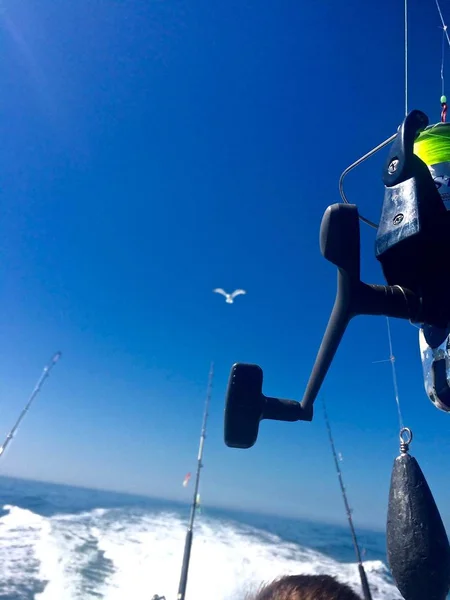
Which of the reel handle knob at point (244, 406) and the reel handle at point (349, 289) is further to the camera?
the reel handle knob at point (244, 406)

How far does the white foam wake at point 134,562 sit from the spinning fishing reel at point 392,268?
850 cm

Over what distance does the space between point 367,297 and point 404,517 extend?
0.86m

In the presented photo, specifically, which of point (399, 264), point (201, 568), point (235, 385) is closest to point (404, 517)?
point (235, 385)

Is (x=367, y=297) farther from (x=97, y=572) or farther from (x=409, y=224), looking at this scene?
(x=97, y=572)

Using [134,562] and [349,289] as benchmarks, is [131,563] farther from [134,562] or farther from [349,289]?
[349,289]

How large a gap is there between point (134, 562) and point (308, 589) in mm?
16917

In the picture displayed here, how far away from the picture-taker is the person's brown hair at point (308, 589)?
209 centimetres

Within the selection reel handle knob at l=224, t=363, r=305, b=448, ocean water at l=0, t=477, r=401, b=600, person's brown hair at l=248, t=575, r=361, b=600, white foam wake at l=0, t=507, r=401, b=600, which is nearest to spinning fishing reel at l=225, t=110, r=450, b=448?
reel handle knob at l=224, t=363, r=305, b=448

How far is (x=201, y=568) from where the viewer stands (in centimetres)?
1590

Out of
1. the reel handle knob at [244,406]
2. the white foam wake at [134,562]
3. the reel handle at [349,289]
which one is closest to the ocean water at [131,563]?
the white foam wake at [134,562]

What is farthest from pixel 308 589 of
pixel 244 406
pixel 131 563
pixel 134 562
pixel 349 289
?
pixel 134 562

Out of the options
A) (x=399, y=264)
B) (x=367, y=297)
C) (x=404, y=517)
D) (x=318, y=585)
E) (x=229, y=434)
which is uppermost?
(x=399, y=264)

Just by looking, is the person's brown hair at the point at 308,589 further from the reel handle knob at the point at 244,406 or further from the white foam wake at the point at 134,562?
the white foam wake at the point at 134,562

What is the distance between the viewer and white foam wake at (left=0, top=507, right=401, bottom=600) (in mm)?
11828
